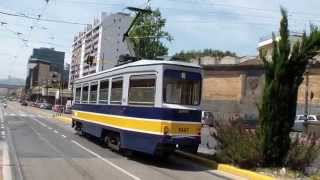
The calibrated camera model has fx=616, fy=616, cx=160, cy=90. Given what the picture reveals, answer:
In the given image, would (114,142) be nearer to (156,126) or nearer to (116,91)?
(116,91)

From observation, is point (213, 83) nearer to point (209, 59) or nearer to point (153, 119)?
point (209, 59)

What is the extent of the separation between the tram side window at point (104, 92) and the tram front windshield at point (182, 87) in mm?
4926

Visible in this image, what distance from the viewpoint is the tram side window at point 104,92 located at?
23922 mm

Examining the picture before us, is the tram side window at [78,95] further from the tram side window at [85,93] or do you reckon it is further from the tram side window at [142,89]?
the tram side window at [142,89]

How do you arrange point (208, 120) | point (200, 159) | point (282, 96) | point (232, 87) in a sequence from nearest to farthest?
point (282, 96), point (200, 159), point (208, 120), point (232, 87)

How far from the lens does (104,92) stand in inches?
963

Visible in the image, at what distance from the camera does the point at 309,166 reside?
17.9 meters

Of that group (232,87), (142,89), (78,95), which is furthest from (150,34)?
(142,89)

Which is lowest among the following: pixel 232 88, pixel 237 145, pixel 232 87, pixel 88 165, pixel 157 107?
pixel 88 165

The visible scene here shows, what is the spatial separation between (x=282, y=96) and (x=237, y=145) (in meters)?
2.06

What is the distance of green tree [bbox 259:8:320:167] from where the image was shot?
1730 centimetres

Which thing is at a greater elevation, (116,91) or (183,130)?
(116,91)

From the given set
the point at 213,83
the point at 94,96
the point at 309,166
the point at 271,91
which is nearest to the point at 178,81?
the point at 271,91

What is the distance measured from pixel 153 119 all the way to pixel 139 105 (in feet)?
3.52
